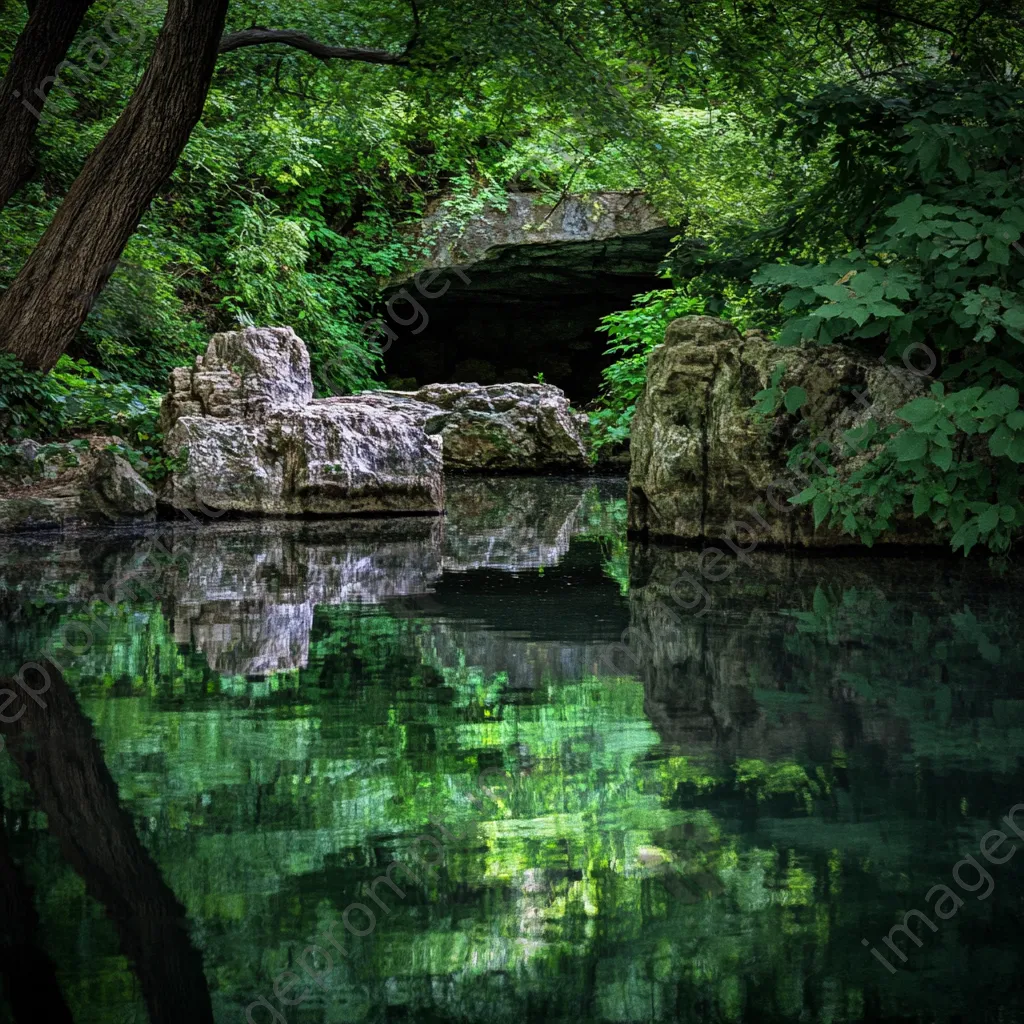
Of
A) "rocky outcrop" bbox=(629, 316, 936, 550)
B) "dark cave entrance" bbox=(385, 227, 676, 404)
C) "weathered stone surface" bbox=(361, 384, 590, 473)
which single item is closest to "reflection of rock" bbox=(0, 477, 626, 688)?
"rocky outcrop" bbox=(629, 316, 936, 550)

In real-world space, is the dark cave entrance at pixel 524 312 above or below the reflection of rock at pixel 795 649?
above

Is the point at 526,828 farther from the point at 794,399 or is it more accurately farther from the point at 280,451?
the point at 280,451

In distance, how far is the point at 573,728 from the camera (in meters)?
2.53

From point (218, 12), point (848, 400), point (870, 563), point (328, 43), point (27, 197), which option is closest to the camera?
point (870, 563)

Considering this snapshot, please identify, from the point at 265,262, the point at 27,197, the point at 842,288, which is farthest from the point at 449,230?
the point at 842,288

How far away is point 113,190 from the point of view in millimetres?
8047

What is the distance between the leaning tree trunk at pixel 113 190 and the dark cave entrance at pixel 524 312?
330 inches

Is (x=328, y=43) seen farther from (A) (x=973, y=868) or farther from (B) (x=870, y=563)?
(A) (x=973, y=868)

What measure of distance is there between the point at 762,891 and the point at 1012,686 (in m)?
1.53

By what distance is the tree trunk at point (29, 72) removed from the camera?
27.4 feet

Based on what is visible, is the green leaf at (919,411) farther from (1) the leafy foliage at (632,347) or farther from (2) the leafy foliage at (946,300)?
(1) the leafy foliage at (632,347)

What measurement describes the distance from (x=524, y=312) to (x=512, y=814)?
1655 centimetres

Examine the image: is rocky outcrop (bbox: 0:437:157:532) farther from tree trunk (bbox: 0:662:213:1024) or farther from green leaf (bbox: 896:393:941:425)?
green leaf (bbox: 896:393:941:425)

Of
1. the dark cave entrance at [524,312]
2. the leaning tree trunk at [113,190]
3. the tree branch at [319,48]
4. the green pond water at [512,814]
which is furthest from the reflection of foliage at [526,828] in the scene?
the dark cave entrance at [524,312]
